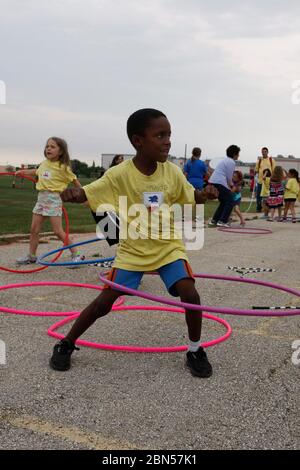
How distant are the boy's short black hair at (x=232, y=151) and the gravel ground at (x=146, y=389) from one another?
324 inches

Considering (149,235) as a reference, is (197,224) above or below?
below

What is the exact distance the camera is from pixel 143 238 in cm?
381

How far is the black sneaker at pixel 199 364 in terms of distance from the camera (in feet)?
11.9

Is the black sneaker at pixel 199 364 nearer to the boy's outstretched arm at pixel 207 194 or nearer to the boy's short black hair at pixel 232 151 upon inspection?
the boy's outstretched arm at pixel 207 194

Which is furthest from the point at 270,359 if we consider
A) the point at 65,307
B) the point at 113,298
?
the point at 65,307

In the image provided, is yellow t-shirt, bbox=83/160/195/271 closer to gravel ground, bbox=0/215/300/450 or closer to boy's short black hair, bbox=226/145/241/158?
gravel ground, bbox=0/215/300/450

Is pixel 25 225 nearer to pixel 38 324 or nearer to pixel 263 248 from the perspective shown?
pixel 263 248

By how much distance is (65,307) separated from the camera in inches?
210

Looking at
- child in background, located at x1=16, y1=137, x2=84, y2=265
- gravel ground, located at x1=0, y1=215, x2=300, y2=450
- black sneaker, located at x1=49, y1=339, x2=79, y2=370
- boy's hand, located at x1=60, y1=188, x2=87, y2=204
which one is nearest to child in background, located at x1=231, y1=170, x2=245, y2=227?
child in background, located at x1=16, y1=137, x2=84, y2=265

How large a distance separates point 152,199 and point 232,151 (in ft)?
32.7

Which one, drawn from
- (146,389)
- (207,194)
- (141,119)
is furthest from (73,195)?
(146,389)

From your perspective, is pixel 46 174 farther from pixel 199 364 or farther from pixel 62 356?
pixel 199 364

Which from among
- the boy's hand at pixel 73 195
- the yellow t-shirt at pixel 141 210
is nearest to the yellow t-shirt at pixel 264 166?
the yellow t-shirt at pixel 141 210
